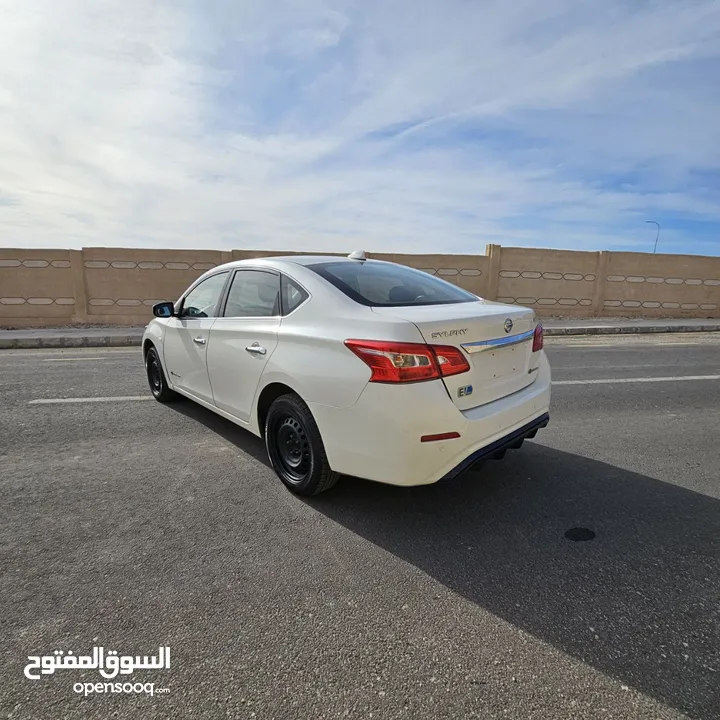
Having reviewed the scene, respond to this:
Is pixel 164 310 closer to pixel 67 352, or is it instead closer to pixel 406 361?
pixel 406 361

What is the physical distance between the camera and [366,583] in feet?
7.41

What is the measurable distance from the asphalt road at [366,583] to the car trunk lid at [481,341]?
0.81 metres

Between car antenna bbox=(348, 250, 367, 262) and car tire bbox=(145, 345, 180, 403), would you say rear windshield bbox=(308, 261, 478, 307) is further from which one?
car tire bbox=(145, 345, 180, 403)

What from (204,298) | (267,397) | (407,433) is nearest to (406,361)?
(407,433)

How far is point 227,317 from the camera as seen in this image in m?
3.71

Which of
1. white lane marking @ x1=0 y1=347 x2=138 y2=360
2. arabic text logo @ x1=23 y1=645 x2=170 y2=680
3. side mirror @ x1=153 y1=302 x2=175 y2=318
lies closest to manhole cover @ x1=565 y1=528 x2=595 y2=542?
arabic text logo @ x1=23 y1=645 x2=170 y2=680

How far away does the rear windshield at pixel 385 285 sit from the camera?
9.86ft

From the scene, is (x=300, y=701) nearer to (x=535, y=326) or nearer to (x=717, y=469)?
(x=535, y=326)

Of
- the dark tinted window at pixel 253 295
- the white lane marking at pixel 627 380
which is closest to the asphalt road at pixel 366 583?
the dark tinted window at pixel 253 295

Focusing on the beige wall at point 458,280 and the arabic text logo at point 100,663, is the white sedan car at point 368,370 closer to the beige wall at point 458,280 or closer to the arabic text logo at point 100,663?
the arabic text logo at point 100,663

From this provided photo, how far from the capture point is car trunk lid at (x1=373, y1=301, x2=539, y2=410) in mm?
2503

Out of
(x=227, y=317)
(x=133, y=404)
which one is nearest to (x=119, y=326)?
(x=133, y=404)

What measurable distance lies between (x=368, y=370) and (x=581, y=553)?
1524 mm

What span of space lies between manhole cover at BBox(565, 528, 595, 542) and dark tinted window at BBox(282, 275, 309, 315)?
2.15 meters
